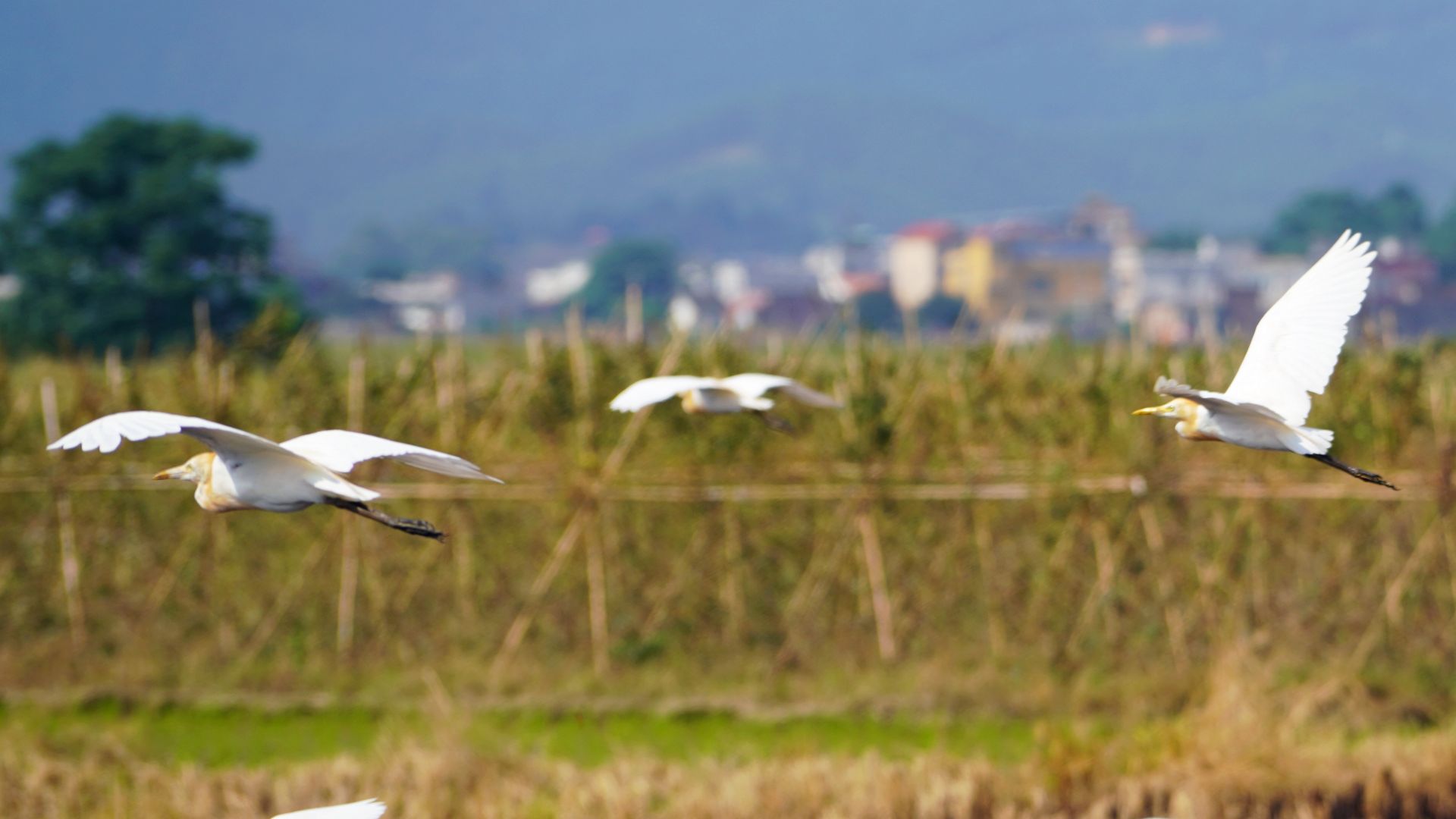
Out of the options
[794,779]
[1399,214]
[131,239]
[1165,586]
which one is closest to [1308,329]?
[794,779]

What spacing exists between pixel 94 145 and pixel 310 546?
55394mm

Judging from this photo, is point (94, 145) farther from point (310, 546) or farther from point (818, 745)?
point (818, 745)

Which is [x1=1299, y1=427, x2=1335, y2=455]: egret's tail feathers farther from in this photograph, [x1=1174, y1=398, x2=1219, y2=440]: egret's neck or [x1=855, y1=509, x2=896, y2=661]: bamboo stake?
[x1=855, y1=509, x2=896, y2=661]: bamboo stake

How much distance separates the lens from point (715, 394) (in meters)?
9.45

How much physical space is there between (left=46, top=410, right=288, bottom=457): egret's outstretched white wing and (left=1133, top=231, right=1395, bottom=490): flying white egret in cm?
328

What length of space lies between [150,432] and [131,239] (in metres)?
62.8

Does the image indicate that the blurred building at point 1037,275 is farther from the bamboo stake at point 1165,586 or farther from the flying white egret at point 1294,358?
the flying white egret at point 1294,358

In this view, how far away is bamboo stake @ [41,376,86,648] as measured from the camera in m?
18.9

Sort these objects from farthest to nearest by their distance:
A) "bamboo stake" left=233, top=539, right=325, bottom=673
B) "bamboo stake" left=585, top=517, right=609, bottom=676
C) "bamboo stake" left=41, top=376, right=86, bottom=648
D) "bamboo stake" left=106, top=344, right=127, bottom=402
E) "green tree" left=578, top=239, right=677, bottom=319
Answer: "green tree" left=578, top=239, right=677, bottom=319 < "bamboo stake" left=106, top=344, right=127, bottom=402 < "bamboo stake" left=41, top=376, right=86, bottom=648 < "bamboo stake" left=233, top=539, right=325, bottom=673 < "bamboo stake" left=585, top=517, right=609, bottom=676

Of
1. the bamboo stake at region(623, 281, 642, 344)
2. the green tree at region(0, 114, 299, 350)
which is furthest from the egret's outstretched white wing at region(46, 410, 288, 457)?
the green tree at region(0, 114, 299, 350)

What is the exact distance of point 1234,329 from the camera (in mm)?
20281

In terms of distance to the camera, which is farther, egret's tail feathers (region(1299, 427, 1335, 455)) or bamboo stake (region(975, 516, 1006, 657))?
bamboo stake (region(975, 516, 1006, 657))

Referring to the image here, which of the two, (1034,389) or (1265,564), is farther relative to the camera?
(1034,389)

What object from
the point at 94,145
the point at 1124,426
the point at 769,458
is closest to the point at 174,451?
the point at 769,458
